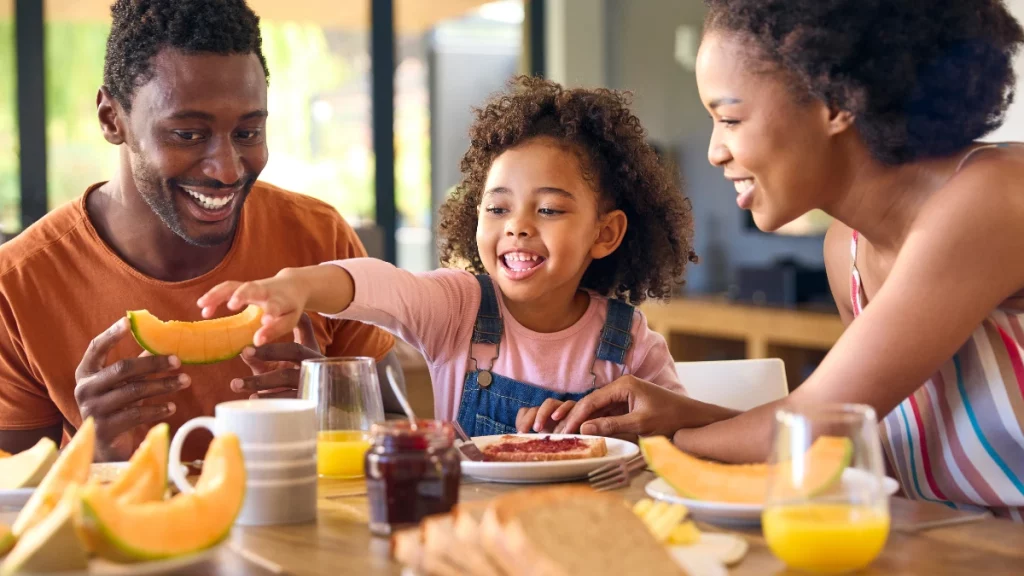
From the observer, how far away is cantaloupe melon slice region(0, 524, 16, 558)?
4.11 ft

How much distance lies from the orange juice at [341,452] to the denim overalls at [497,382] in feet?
2.00

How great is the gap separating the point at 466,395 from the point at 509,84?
878mm

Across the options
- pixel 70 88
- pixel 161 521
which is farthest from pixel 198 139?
pixel 70 88

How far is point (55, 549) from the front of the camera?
113cm

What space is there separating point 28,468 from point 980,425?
4.86 ft

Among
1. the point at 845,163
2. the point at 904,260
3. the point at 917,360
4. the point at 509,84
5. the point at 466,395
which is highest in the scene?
the point at 509,84

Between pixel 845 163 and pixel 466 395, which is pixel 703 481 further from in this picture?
pixel 466 395

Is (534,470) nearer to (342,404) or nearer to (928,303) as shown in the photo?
(342,404)

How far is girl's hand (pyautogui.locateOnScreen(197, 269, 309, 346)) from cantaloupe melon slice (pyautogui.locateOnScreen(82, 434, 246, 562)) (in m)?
0.41

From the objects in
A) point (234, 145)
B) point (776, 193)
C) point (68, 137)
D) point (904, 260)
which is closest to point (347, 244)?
point (234, 145)

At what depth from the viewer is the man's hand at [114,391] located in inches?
74.1

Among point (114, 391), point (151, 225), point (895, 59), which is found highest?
point (895, 59)

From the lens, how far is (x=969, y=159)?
1.85m

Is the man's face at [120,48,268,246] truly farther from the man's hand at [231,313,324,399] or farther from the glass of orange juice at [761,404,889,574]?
the glass of orange juice at [761,404,889,574]
